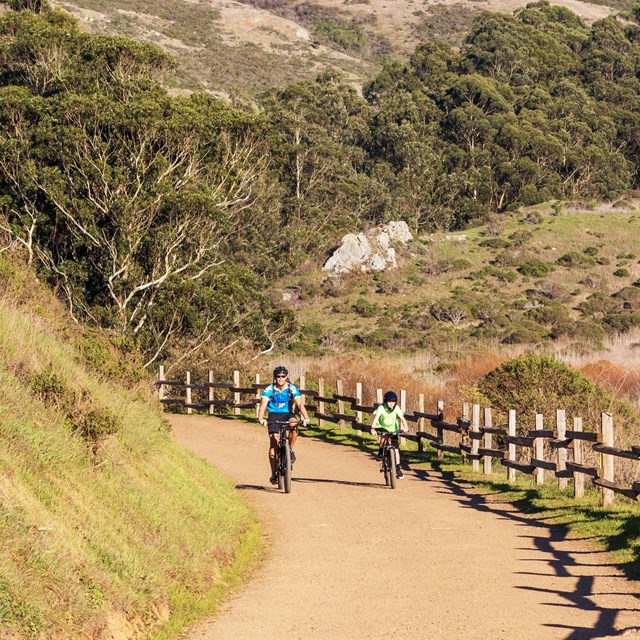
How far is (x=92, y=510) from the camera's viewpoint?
372 inches

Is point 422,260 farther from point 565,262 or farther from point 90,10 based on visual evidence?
point 90,10

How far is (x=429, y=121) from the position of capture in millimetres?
85438

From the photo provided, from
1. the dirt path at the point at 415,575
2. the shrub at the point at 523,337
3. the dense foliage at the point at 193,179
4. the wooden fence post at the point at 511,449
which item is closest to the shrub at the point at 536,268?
the dense foliage at the point at 193,179

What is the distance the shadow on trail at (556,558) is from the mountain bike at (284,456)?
2.93 metres

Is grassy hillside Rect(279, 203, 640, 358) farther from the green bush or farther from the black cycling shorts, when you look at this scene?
the green bush

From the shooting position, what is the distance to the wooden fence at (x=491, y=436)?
15.1 m

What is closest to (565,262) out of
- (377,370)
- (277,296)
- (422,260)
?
(422,260)

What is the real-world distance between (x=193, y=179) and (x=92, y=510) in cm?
2669

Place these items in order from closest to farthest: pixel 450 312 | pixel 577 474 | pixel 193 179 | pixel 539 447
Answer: pixel 577 474 < pixel 539 447 < pixel 193 179 < pixel 450 312

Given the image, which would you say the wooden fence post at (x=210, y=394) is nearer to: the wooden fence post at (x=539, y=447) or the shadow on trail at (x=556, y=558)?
the shadow on trail at (x=556, y=558)

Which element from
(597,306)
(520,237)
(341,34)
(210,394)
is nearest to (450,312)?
(597,306)

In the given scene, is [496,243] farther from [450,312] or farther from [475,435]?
[475,435]

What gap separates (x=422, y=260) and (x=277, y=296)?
11.5 m

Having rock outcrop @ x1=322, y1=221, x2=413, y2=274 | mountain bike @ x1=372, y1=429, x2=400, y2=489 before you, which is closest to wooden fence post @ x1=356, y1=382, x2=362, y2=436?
mountain bike @ x1=372, y1=429, x2=400, y2=489
